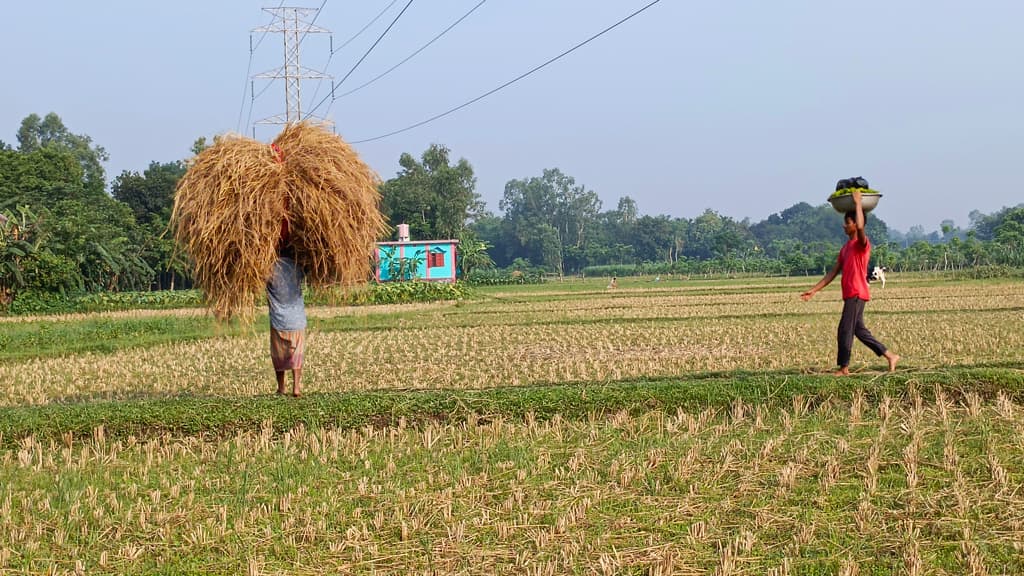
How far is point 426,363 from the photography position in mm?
12688

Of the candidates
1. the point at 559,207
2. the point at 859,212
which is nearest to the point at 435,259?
the point at 859,212

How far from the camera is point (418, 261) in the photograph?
46500 mm

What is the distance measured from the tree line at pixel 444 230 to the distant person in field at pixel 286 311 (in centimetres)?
94

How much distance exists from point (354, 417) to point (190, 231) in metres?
2.18

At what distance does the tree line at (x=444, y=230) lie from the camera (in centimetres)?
2981

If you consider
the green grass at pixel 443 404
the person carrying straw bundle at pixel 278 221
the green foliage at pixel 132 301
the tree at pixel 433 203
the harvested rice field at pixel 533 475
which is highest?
the tree at pixel 433 203

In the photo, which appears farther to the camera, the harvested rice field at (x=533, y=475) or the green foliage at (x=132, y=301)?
the green foliage at (x=132, y=301)

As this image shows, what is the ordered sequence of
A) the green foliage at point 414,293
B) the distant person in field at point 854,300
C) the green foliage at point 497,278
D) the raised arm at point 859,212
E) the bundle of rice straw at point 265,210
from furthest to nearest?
the green foliage at point 497,278, the green foliage at point 414,293, the distant person in field at point 854,300, the raised arm at point 859,212, the bundle of rice straw at point 265,210

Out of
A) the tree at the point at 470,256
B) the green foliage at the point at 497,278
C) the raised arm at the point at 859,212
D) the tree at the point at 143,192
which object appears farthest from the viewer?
the green foliage at the point at 497,278

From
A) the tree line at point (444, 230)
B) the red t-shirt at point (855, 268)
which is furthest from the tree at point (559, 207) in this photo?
the red t-shirt at point (855, 268)

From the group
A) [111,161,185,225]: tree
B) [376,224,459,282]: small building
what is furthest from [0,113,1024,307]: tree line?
[376,224,459,282]: small building

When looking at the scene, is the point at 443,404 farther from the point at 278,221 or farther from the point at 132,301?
the point at 132,301

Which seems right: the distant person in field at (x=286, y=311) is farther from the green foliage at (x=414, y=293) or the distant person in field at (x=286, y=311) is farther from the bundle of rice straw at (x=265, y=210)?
the green foliage at (x=414, y=293)

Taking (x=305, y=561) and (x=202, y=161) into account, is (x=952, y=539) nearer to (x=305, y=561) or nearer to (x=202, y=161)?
(x=305, y=561)
